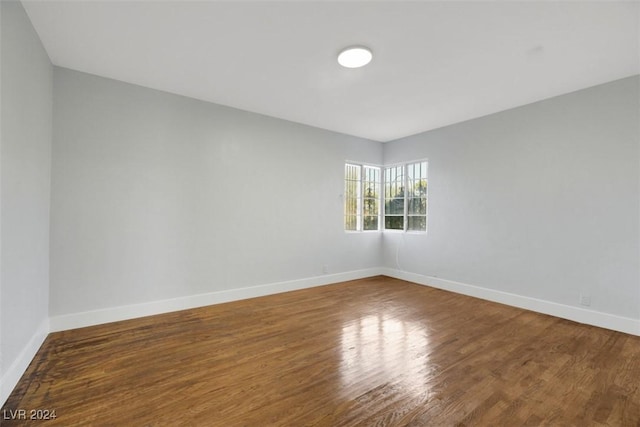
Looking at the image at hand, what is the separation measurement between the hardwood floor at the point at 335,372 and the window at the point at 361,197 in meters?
2.30

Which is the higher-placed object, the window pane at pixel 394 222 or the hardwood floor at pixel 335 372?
the window pane at pixel 394 222

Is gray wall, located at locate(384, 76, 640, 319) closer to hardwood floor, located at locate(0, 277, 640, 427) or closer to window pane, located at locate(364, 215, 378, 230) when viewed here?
hardwood floor, located at locate(0, 277, 640, 427)

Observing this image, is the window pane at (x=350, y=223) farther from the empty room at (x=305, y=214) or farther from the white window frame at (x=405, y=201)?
the white window frame at (x=405, y=201)

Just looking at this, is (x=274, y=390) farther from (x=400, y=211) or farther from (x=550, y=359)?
(x=400, y=211)

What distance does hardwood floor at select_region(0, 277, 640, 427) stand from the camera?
1652mm

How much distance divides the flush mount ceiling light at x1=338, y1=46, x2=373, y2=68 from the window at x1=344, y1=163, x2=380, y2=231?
2.60 m

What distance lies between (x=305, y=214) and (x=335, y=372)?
2778mm

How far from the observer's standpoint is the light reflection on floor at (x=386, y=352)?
204 cm

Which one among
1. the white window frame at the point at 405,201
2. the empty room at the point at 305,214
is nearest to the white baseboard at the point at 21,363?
the empty room at the point at 305,214

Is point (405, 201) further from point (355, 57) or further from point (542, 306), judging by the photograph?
point (355, 57)

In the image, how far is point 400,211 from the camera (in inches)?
213

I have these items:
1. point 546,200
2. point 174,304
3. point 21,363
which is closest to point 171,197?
point 174,304

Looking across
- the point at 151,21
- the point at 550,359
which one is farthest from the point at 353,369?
the point at 151,21

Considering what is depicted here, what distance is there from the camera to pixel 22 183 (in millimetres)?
2031
